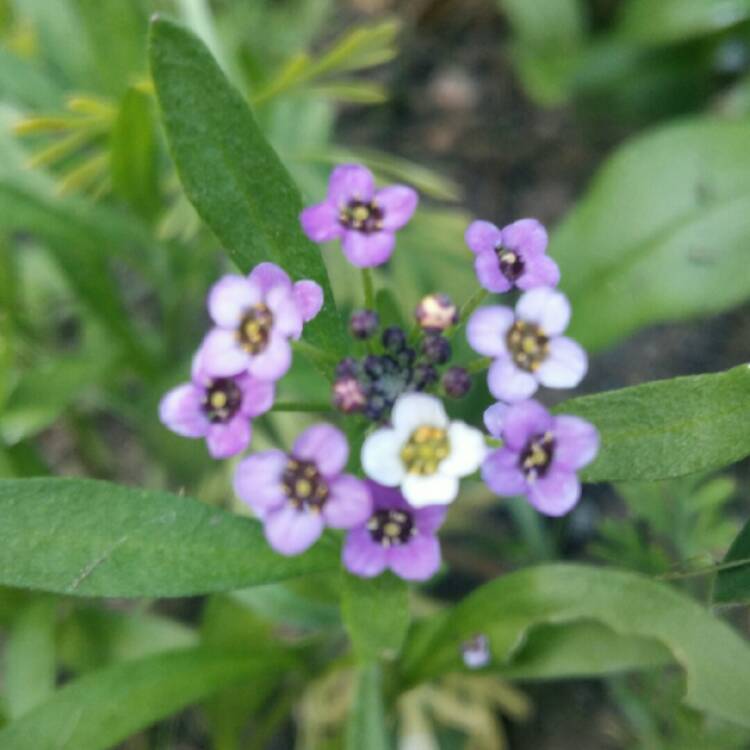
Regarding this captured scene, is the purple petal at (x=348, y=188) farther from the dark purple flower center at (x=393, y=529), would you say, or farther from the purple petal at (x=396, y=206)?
the dark purple flower center at (x=393, y=529)

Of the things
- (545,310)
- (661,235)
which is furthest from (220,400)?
(661,235)

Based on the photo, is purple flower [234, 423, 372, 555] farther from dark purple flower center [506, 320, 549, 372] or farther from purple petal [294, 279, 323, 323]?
Answer: dark purple flower center [506, 320, 549, 372]

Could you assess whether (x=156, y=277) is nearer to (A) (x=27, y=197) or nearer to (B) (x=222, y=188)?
(A) (x=27, y=197)

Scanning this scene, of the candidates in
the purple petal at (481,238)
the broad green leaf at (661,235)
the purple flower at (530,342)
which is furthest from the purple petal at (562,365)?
the broad green leaf at (661,235)

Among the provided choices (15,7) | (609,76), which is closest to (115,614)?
(15,7)

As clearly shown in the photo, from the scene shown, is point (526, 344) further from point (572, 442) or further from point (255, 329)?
point (255, 329)

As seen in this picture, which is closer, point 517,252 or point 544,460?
point 544,460
